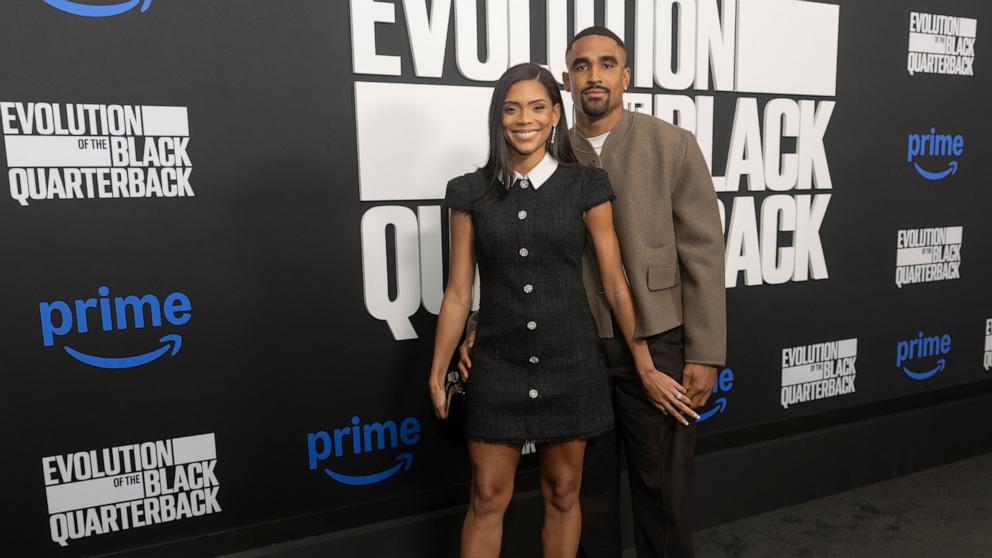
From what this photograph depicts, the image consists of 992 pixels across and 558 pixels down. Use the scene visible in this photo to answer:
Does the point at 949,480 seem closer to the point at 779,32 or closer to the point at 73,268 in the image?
the point at 779,32

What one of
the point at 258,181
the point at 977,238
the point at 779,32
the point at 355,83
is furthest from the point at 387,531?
the point at 977,238

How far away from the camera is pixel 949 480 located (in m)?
2.93

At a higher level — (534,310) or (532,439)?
(534,310)

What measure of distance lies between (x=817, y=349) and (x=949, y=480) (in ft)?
2.74

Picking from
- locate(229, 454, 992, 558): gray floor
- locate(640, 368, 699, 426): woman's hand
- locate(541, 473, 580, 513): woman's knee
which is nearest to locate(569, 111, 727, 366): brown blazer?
locate(640, 368, 699, 426): woman's hand

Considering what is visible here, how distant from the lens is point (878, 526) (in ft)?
8.29

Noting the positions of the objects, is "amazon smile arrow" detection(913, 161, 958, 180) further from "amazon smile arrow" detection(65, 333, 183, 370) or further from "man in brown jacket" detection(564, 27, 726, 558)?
"amazon smile arrow" detection(65, 333, 183, 370)

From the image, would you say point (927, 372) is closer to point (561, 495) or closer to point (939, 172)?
point (939, 172)

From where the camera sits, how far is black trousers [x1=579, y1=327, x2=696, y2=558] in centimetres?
175

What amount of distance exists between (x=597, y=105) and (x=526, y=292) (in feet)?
1.61

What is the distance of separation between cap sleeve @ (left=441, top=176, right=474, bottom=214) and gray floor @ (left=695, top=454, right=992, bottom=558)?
1550 millimetres

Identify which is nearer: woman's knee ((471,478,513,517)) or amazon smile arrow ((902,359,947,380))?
woman's knee ((471,478,513,517))

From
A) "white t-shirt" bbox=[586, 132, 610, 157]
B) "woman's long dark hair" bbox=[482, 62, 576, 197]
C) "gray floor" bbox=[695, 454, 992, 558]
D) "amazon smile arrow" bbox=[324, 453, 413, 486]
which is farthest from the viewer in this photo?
"gray floor" bbox=[695, 454, 992, 558]

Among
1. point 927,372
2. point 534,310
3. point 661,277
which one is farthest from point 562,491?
point 927,372
